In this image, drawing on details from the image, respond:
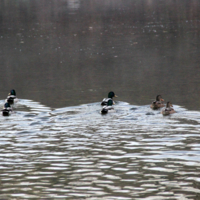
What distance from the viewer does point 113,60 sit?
4100 cm

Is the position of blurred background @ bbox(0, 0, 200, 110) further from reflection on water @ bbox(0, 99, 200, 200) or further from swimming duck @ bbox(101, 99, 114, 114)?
reflection on water @ bbox(0, 99, 200, 200)

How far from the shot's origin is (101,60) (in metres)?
41.2

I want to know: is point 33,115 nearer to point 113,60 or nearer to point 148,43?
point 113,60

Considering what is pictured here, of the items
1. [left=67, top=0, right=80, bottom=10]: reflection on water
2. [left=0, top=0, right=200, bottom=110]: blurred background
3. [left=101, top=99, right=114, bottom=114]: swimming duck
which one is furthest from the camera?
[left=67, top=0, right=80, bottom=10]: reflection on water

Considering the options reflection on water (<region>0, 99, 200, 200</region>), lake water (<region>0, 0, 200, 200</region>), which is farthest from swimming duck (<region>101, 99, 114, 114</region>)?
lake water (<region>0, 0, 200, 200</region>)

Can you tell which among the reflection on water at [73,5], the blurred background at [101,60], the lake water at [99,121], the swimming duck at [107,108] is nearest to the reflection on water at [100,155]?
the lake water at [99,121]

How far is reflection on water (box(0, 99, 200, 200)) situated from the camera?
37.4 feet

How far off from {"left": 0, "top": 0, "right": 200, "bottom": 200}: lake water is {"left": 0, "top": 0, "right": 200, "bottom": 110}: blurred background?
0.30 feet

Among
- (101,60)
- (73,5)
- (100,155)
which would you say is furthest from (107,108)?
(73,5)

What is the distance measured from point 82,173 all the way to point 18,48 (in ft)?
130

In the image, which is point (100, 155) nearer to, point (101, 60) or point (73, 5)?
point (101, 60)

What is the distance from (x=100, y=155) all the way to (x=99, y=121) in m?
5.37

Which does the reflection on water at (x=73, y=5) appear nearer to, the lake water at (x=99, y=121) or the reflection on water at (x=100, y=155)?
the lake water at (x=99, y=121)

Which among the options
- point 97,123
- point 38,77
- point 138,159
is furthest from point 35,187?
point 38,77
